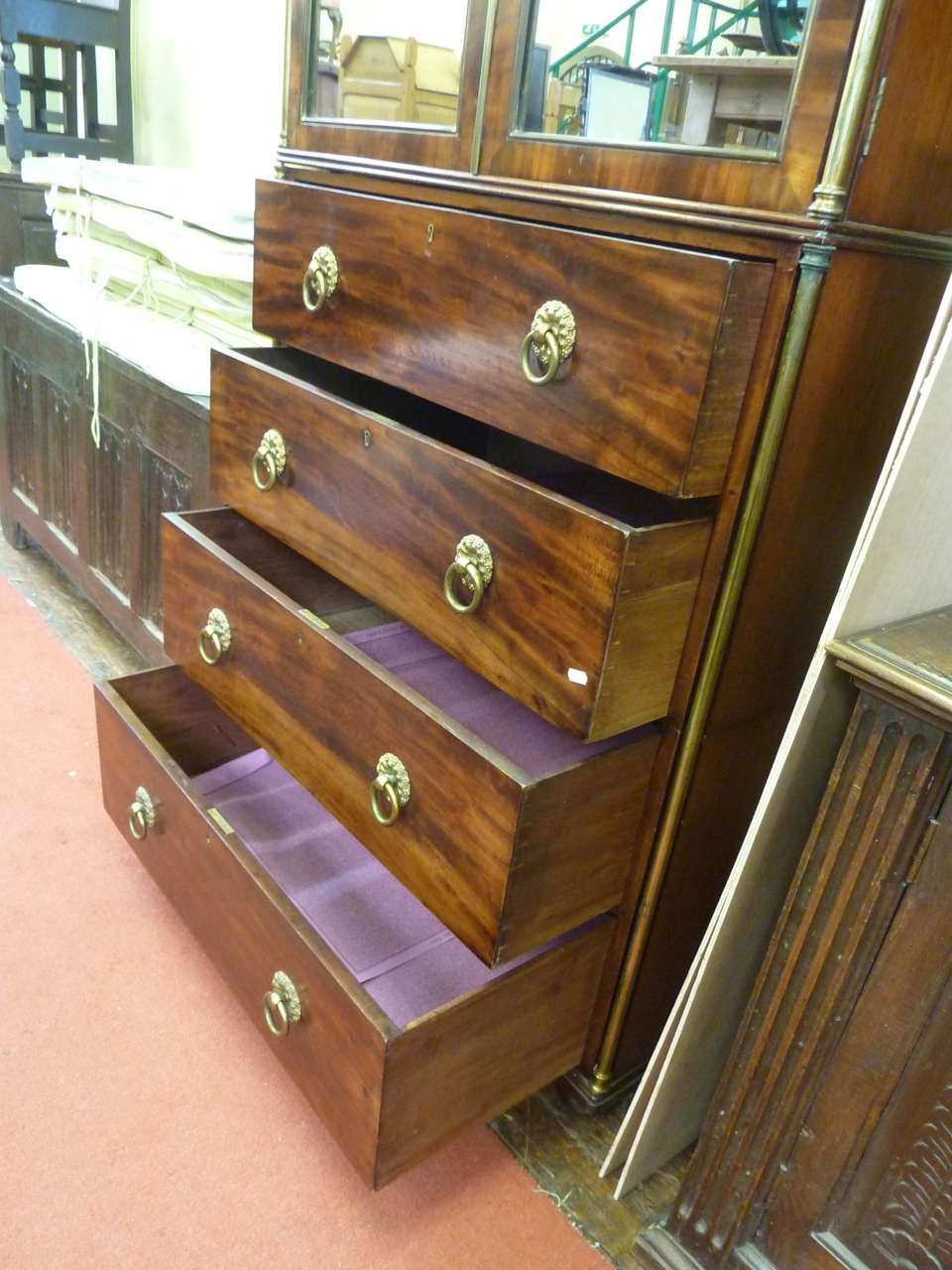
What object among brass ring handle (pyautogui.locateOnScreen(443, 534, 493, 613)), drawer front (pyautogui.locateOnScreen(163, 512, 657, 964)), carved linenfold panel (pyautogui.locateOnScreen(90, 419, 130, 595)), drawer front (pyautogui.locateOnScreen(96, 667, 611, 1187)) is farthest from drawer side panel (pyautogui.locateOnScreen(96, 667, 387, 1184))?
carved linenfold panel (pyautogui.locateOnScreen(90, 419, 130, 595))

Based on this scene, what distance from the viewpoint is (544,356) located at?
0.71 m

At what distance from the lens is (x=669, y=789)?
83cm

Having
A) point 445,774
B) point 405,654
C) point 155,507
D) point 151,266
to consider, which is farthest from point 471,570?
point 151,266

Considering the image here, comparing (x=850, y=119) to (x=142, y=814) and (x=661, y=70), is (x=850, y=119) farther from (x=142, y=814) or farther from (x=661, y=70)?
(x=142, y=814)

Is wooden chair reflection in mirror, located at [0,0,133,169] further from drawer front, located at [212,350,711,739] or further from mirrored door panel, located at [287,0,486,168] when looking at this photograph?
drawer front, located at [212,350,711,739]

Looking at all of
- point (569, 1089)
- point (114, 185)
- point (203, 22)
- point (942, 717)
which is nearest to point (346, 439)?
point (942, 717)

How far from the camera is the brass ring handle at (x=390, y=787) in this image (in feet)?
2.74

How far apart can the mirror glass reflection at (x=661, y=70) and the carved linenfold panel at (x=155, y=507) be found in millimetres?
856

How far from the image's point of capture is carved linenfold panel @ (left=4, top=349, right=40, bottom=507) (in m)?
1.94

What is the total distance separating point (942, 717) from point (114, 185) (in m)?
1.52

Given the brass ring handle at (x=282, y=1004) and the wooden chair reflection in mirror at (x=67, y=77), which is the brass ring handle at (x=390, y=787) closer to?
the brass ring handle at (x=282, y=1004)

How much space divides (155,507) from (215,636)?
21.6 inches

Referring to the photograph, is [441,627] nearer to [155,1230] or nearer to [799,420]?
[799,420]

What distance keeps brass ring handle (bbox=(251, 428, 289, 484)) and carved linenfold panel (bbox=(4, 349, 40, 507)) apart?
3.70ft
